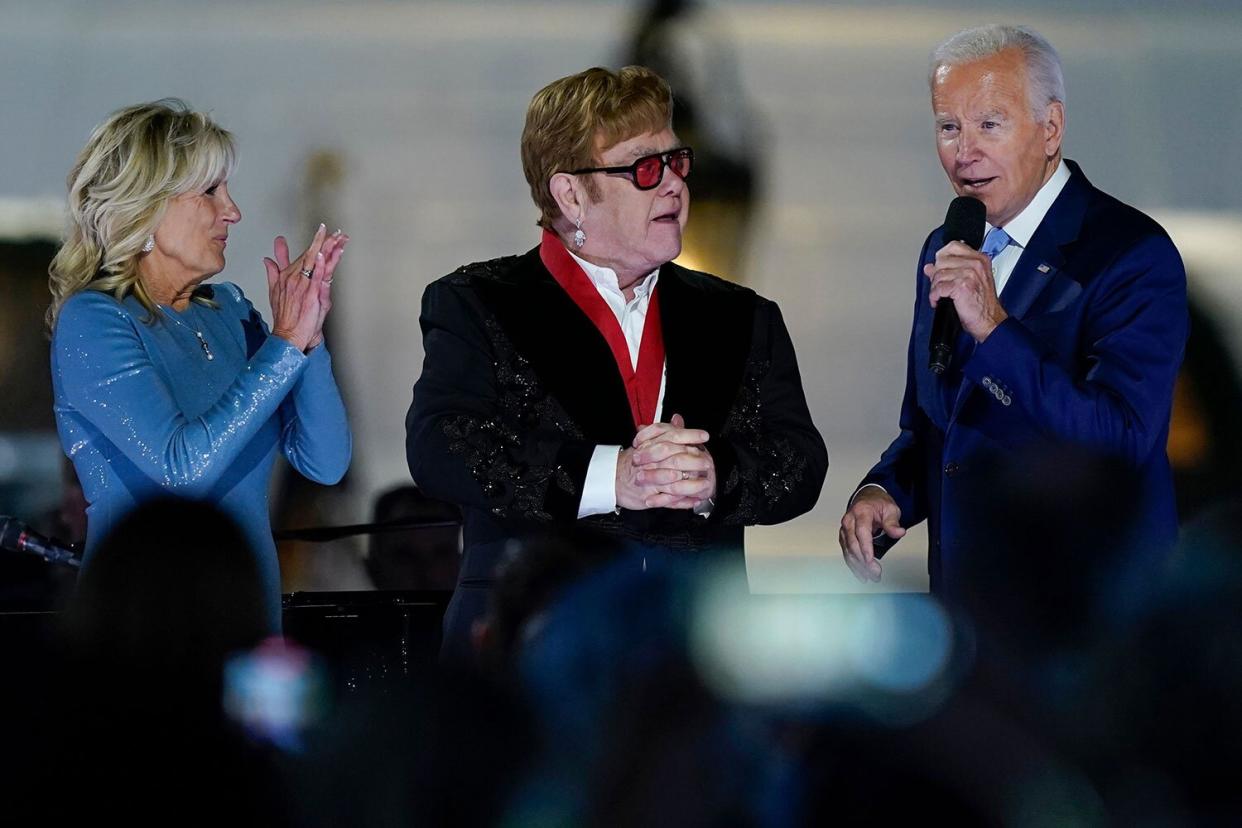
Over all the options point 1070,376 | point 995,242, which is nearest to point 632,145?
point 995,242

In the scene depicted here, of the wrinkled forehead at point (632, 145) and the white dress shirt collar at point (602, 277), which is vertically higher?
the wrinkled forehead at point (632, 145)

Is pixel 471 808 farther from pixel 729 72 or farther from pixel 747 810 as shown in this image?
pixel 729 72

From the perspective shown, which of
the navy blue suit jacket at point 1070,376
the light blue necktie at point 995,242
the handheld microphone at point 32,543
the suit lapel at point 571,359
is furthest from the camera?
the handheld microphone at point 32,543

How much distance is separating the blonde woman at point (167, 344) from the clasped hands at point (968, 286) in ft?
2.90

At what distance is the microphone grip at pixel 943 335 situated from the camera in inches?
86.4

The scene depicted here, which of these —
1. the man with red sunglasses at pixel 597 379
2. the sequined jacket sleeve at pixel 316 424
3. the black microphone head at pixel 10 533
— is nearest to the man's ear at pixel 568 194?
the man with red sunglasses at pixel 597 379

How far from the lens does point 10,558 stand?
11.7 ft

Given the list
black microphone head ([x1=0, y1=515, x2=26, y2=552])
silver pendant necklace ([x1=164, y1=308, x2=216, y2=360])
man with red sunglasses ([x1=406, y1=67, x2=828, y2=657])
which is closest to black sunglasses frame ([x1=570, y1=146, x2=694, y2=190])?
man with red sunglasses ([x1=406, y1=67, x2=828, y2=657])

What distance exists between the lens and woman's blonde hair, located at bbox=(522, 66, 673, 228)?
2.31 metres

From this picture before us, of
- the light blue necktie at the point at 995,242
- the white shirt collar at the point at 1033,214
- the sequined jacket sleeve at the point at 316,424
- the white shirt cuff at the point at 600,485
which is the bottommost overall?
the white shirt cuff at the point at 600,485

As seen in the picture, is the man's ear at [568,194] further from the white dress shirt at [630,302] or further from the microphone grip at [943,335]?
the microphone grip at [943,335]

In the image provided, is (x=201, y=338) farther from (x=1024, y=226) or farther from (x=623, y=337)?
(x=1024, y=226)

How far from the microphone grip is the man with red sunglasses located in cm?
25

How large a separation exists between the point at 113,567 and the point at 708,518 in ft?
2.78
